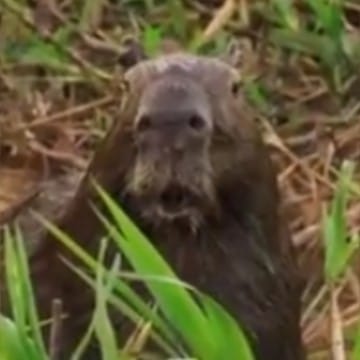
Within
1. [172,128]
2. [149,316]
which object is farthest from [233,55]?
[149,316]

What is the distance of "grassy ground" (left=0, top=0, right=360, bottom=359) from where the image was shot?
15.4 ft

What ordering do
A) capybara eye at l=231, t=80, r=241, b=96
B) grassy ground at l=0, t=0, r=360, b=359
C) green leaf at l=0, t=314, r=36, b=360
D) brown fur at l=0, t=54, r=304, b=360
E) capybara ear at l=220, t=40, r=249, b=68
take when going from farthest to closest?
grassy ground at l=0, t=0, r=360, b=359 → capybara ear at l=220, t=40, r=249, b=68 → capybara eye at l=231, t=80, r=241, b=96 → brown fur at l=0, t=54, r=304, b=360 → green leaf at l=0, t=314, r=36, b=360

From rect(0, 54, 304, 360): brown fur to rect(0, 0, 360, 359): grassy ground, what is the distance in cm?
69

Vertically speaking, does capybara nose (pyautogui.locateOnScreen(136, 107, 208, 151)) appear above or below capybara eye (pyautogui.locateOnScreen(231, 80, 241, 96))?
above

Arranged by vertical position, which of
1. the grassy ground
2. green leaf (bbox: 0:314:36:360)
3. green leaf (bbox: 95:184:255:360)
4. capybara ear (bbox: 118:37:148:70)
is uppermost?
green leaf (bbox: 0:314:36:360)

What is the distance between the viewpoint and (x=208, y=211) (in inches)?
140

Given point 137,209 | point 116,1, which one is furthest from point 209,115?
point 116,1

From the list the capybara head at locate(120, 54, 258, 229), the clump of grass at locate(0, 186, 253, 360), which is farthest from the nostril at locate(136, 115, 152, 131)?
the clump of grass at locate(0, 186, 253, 360)

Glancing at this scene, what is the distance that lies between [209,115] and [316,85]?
1.63 meters

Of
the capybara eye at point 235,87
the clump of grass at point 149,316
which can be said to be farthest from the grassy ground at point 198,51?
the clump of grass at point 149,316

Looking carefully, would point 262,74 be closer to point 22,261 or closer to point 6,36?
point 6,36

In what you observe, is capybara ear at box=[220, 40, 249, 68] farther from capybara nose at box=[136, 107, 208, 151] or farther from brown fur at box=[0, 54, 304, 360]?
capybara nose at box=[136, 107, 208, 151]

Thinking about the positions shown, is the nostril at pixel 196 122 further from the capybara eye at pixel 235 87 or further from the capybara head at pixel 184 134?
the capybara eye at pixel 235 87

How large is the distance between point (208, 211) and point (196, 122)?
0.86ft
